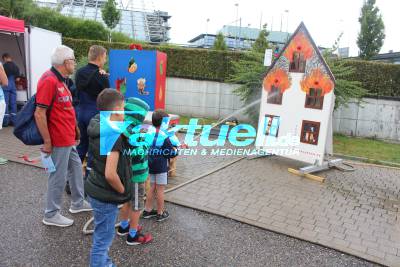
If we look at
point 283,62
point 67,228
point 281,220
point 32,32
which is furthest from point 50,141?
point 32,32

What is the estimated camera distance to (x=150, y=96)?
6.79 metres

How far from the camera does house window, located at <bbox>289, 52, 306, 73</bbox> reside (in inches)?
256

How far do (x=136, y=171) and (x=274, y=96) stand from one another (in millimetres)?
4280

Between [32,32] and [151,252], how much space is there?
8.20 meters

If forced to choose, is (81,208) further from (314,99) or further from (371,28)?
(371,28)

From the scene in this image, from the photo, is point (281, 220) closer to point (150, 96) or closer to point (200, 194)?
point (200, 194)

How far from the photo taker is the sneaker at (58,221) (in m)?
3.92

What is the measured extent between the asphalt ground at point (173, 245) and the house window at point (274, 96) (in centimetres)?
337

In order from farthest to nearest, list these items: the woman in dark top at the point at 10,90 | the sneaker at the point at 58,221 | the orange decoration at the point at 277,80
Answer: the woman in dark top at the point at 10,90 < the orange decoration at the point at 277,80 < the sneaker at the point at 58,221

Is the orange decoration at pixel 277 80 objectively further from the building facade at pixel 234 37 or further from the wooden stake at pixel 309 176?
the building facade at pixel 234 37

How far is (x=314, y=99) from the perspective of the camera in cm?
639

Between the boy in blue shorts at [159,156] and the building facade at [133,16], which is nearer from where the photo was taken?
the boy in blue shorts at [159,156]

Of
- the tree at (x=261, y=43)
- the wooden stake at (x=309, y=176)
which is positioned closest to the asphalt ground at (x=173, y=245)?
the wooden stake at (x=309, y=176)

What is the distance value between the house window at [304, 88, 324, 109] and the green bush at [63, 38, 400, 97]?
208 inches
